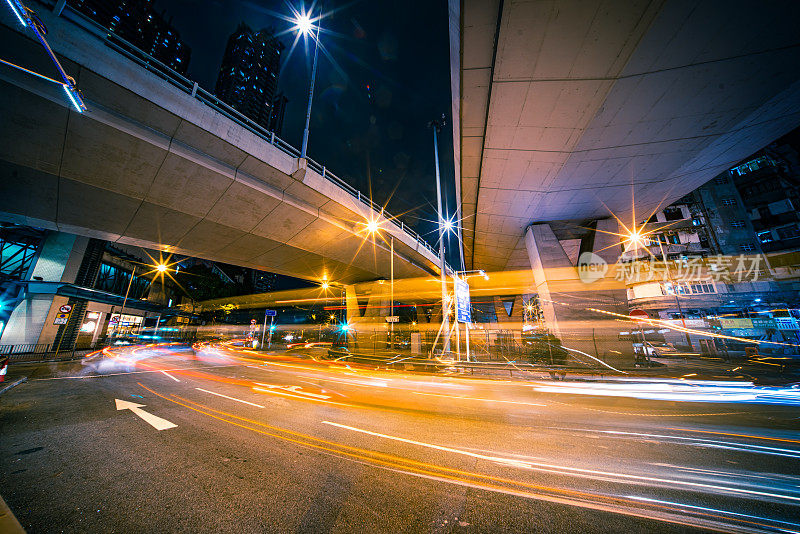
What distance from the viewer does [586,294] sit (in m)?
15.3

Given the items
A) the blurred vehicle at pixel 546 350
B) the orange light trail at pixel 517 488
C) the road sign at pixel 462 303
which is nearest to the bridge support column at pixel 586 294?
the blurred vehicle at pixel 546 350

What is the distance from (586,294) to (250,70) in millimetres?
121592

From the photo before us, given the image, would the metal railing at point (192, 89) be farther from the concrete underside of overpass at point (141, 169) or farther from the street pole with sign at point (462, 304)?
the street pole with sign at point (462, 304)

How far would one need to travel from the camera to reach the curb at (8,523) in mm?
2327

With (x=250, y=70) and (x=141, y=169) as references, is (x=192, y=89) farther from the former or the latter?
(x=250, y=70)

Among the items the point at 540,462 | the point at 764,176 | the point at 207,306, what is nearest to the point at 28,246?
the point at 207,306

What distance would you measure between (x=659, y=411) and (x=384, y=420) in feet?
25.1

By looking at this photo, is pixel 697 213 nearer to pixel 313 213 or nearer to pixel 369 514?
pixel 313 213

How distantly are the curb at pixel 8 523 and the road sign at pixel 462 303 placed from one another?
15.0 m

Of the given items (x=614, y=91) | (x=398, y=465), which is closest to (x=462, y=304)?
(x=614, y=91)

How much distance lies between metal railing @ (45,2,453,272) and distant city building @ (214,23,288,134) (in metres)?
86.0

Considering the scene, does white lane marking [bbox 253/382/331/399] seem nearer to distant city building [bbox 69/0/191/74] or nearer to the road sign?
the road sign

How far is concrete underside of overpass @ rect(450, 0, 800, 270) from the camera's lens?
652cm

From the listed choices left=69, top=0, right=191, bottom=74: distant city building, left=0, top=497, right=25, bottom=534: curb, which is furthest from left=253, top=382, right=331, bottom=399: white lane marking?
left=69, top=0, right=191, bottom=74: distant city building
